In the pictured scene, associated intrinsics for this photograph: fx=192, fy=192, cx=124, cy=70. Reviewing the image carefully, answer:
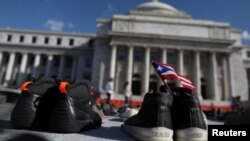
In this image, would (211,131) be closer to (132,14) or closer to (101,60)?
(101,60)

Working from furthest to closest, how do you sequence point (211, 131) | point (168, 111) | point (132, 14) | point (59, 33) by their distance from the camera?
point (59, 33)
point (132, 14)
point (168, 111)
point (211, 131)

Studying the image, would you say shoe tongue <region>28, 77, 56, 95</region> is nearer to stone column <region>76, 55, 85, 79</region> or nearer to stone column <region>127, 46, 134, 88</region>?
stone column <region>127, 46, 134, 88</region>

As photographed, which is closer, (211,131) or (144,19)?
(211,131)

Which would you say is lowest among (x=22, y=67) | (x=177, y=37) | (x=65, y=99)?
(x=65, y=99)

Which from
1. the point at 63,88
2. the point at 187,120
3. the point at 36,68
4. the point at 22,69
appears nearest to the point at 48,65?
the point at 36,68

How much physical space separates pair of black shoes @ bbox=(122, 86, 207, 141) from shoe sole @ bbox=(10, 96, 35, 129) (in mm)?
1790

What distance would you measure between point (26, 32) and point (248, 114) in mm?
42144

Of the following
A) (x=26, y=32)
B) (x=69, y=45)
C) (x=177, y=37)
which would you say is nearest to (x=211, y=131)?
(x=177, y=37)

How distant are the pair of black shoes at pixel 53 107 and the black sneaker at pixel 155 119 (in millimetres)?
1016

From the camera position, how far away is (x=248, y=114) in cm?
482

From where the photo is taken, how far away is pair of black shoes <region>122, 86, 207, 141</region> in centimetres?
277

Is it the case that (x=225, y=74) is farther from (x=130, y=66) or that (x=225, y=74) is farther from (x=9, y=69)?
(x=9, y=69)

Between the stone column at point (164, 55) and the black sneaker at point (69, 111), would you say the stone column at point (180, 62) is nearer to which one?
the stone column at point (164, 55)

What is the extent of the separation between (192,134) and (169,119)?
0.39m
